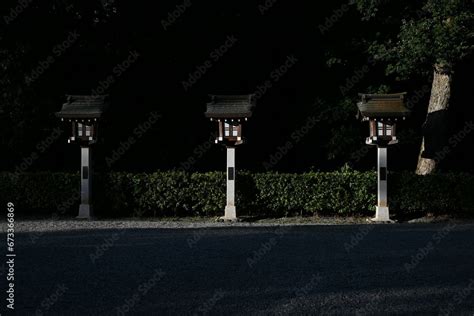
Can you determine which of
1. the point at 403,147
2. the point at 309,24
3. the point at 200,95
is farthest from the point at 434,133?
the point at 200,95

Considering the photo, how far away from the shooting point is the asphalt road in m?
5.96

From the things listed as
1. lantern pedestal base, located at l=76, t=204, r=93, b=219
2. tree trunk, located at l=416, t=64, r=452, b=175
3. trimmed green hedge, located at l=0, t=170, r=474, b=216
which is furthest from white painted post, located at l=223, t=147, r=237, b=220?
tree trunk, located at l=416, t=64, r=452, b=175

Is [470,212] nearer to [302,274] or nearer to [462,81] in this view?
[462,81]

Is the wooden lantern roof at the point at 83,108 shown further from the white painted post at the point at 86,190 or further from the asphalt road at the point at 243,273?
the asphalt road at the point at 243,273

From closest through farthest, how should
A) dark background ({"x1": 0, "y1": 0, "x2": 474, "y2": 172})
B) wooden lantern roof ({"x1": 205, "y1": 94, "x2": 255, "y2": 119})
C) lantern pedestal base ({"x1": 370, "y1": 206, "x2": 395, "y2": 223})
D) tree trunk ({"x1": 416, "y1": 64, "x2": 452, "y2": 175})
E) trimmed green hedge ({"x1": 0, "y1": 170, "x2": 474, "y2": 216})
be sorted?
1. lantern pedestal base ({"x1": 370, "y1": 206, "x2": 395, "y2": 223})
2. wooden lantern roof ({"x1": 205, "y1": 94, "x2": 255, "y2": 119})
3. trimmed green hedge ({"x1": 0, "y1": 170, "x2": 474, "y2": 216})
4. tree trunk ({"x1": 416, "y1": 64, "x2": 452, "y2": 175})
5. dark background ({"x1": 0, "y1": 0, "x2": 474, "y2": 172})

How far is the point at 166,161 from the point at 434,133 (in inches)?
387

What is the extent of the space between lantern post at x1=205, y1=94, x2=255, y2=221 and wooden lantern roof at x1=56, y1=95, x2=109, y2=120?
3.10 metres

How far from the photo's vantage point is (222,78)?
71.9 ft

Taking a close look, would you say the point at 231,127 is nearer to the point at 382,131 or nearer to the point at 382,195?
the point at 382,131

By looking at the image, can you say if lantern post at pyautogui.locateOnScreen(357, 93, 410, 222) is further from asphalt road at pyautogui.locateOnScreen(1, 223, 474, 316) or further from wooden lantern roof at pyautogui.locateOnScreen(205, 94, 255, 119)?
wooden lantern roof at pyautogui.locateOnScreen(205, 94, 255, 119)

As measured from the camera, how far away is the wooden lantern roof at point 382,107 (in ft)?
49.7

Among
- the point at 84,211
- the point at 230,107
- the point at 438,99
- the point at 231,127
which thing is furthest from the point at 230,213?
the point at 438,99

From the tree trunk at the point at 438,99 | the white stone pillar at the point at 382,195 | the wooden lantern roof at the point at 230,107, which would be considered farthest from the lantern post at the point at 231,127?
the tree trunk at the point at 438,99

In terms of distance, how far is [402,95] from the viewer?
51.3 ft
